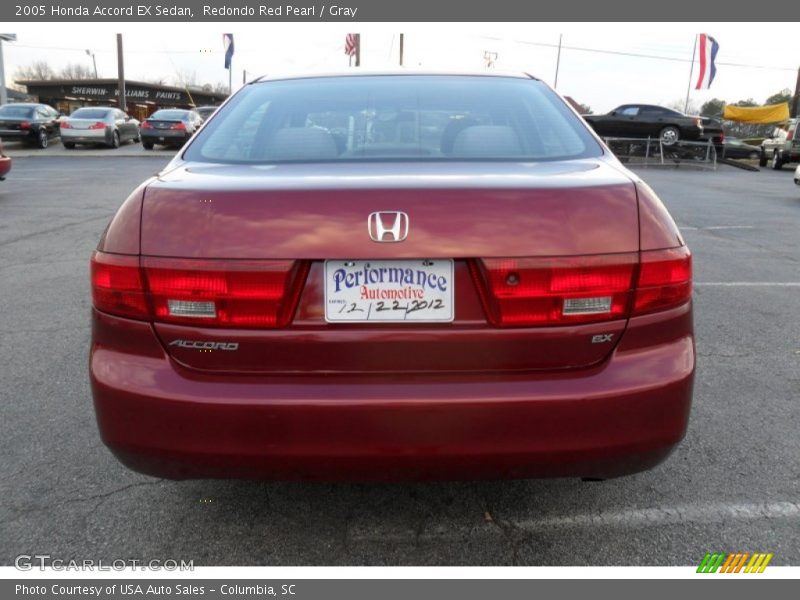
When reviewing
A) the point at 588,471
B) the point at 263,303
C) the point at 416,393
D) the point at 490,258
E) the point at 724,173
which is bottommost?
the point at 724,173

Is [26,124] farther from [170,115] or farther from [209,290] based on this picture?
[209,290]

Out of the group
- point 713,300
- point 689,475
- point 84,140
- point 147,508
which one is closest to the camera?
point 147,508

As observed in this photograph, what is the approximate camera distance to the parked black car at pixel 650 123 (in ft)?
81.4

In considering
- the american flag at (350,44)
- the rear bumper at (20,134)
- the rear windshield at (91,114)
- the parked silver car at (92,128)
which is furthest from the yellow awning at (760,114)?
the rear bumper at (20,134)

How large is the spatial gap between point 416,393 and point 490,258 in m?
0.42

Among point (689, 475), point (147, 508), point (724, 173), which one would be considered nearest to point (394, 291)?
point (147, 508)

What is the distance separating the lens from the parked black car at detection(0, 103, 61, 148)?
24.4m

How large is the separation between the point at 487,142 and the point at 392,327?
938mm

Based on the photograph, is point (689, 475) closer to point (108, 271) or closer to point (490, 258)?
point (490, 258)

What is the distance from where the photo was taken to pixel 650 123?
24828mm

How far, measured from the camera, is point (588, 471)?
6.63 ft

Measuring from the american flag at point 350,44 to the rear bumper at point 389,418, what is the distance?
3406cm

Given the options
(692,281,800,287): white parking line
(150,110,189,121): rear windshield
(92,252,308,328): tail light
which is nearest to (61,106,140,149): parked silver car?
(150,110,189,121): rear windshield

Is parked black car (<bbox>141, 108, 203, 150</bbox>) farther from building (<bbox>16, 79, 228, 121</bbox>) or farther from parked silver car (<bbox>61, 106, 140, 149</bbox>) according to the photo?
building (<bbox>16, 79, 228, 121</bbox>)
